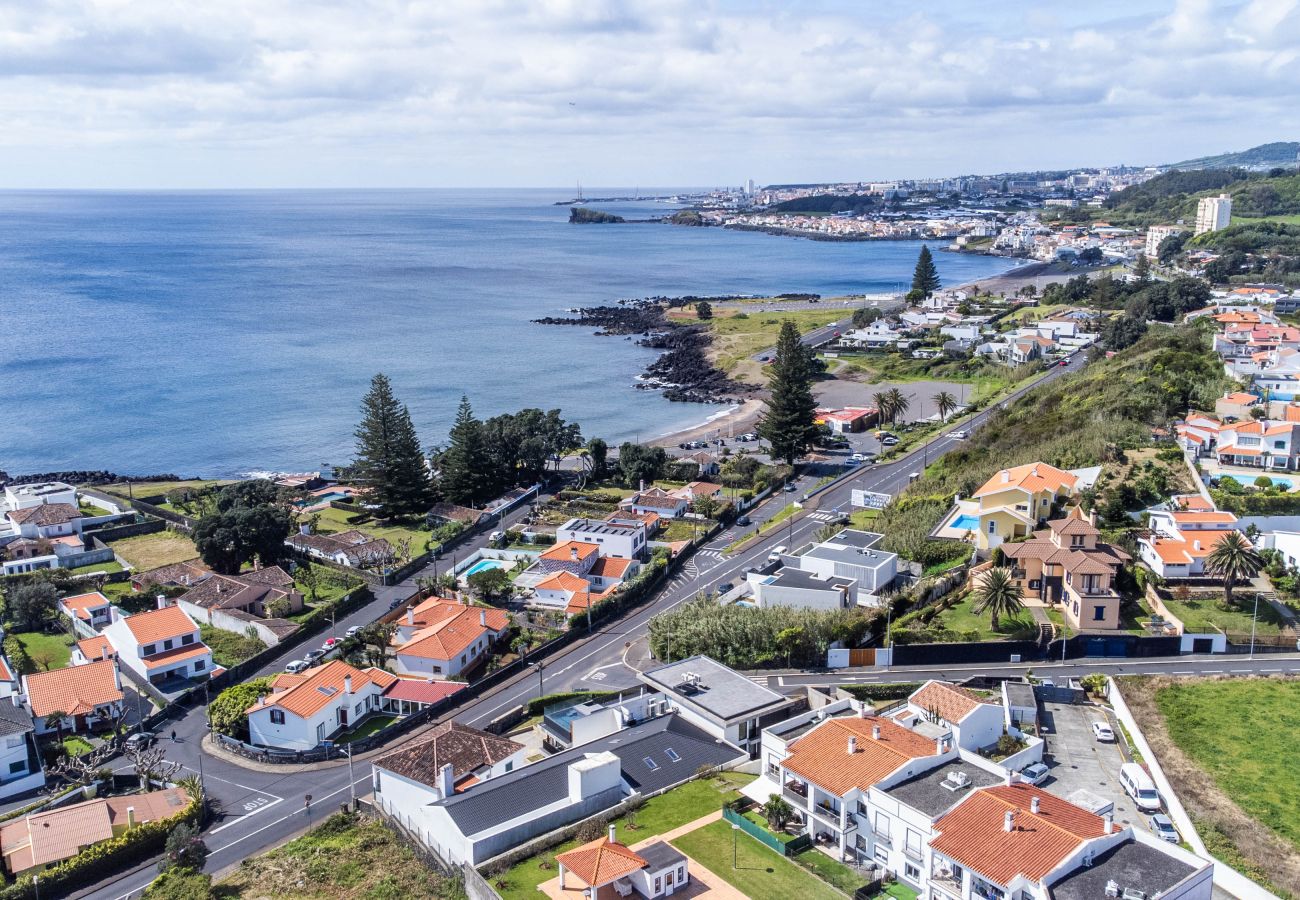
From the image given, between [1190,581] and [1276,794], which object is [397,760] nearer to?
[1276,794]

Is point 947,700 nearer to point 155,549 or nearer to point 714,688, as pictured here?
point 714,688

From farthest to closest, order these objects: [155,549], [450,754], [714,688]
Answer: [155,549]
[714,688]
[450,754]

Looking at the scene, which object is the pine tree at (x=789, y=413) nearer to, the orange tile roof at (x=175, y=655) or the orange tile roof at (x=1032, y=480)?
the orange tile roof at (x=1032, y=480)

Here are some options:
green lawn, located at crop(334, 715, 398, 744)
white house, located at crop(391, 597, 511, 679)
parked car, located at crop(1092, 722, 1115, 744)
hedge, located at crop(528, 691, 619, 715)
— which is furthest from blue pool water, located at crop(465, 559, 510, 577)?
parked car, located at crop(1092, 722, 1115, 744)

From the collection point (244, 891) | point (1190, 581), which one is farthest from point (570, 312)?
point (244, 891)

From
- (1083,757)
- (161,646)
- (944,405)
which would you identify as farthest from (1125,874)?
(944,405)
